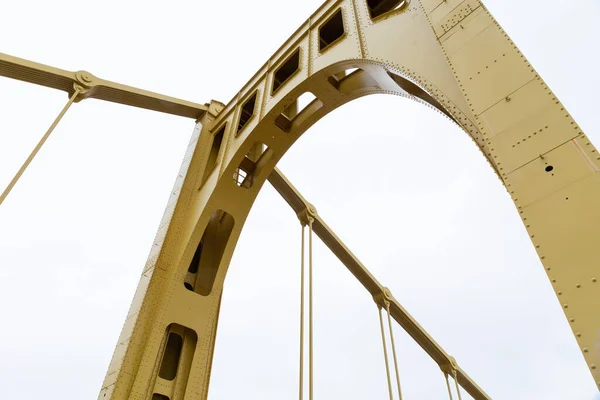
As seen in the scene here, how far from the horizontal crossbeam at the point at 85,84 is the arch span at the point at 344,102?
908mm

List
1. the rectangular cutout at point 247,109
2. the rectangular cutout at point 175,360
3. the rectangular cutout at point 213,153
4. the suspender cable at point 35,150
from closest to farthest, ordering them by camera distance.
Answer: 1. the suspender cable at point 35,150
2. the rectangular cutout at point 175,360
3. the rectangular cutout at point 247,109
4. the rectangular cutout at point 213,153

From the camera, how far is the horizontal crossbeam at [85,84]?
6.17m

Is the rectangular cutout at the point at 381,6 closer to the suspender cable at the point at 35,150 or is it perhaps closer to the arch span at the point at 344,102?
the arch span at the point at 344,102

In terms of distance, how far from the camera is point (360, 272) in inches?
479

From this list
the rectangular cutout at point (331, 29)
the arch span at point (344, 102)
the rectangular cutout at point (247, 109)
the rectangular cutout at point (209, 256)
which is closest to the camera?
the arch span at point (344, 102)

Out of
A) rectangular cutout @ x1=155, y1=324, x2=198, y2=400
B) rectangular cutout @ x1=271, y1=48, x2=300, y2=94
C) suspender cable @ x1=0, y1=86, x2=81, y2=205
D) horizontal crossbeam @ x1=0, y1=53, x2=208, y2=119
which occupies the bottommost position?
rectangular cutout @ x1=155, y1=324, x2=198, y2=400

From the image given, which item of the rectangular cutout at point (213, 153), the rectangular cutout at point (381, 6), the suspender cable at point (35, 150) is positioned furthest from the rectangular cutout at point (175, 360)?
the rectangular cutout at point (381, 6)

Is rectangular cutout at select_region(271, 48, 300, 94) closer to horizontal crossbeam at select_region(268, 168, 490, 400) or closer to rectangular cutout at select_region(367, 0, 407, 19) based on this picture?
rectangular cutout at select_region(367, 0, 407, 19)

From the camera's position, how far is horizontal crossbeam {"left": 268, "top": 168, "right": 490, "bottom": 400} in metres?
9.72

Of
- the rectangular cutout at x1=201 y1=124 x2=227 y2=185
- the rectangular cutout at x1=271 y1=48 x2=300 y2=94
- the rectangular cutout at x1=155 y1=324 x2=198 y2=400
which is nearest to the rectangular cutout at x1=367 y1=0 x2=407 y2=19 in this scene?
the rectangular cutout at x1=271 y1=48 x2=300 y2=94

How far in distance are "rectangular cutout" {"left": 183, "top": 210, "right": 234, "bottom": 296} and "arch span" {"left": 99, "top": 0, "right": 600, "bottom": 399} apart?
0.02 m

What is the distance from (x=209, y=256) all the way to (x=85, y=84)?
11.4 ft

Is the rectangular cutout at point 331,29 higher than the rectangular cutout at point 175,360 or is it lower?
higher

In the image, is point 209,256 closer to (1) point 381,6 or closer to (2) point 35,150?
(2) point 35,150
